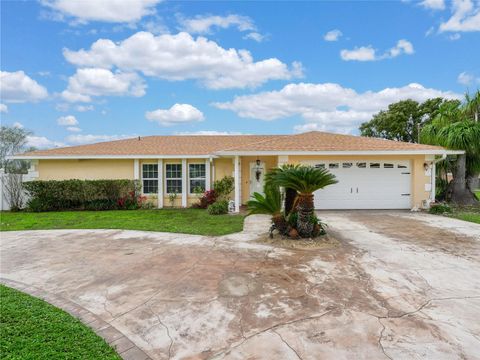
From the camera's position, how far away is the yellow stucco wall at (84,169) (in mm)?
15234

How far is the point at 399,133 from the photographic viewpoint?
35.6m

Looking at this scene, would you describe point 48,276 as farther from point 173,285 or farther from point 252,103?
point 252,103

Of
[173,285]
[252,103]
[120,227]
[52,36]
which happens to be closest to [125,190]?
[120,227]

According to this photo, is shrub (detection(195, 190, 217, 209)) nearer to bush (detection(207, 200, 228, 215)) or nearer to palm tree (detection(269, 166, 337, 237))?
bush (detection(207, 200, 228, 215))

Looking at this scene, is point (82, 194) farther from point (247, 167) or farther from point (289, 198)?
point (289, 198)

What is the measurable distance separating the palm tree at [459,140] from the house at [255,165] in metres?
1.36

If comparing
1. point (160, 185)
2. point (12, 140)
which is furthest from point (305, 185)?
point (12, 140)

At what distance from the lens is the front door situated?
1492 centimetres

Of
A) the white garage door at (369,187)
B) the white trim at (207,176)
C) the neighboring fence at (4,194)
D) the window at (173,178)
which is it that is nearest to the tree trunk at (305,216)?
the white garage door at (369,187)

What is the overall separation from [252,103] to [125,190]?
16795 mm

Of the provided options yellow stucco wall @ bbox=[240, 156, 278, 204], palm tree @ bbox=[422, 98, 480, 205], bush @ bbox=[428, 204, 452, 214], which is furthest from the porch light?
palm tree @ bbox=[422, 98, 480, 205]

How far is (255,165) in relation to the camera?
14938mm

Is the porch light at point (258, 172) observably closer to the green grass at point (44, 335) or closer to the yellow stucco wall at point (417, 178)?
the yellow stucco wall at point (417, 178)

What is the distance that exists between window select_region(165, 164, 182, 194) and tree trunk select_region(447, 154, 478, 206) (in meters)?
13.9
